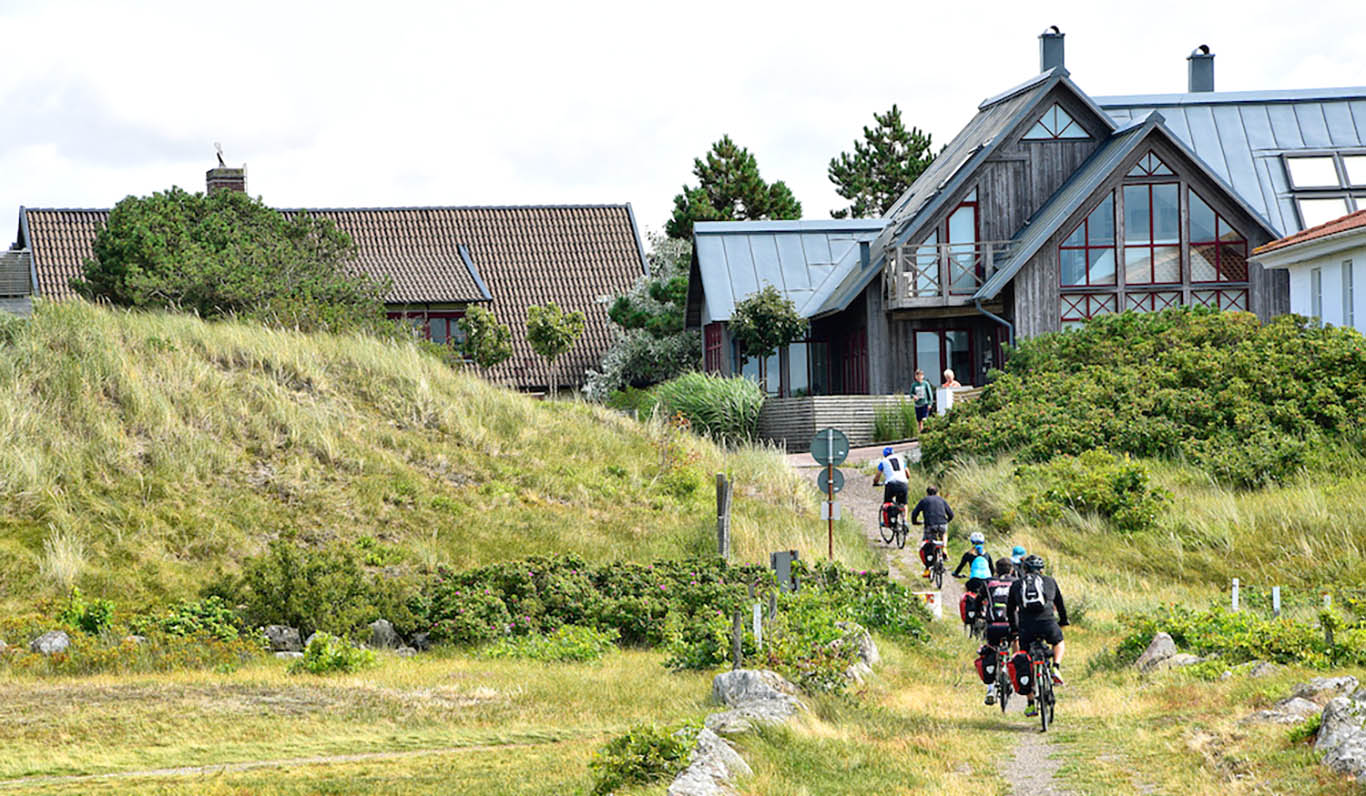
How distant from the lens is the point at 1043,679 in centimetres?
1260

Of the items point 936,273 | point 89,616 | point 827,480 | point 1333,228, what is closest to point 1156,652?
point 827,480

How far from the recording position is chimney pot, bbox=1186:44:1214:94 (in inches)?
1890

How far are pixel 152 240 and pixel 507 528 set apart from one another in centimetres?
1728

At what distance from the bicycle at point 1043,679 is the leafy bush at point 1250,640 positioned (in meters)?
2.52

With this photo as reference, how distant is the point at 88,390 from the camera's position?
23.5 m

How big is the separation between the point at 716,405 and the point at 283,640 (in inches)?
725

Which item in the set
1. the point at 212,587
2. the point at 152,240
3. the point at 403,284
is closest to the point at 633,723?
the point at 212,587

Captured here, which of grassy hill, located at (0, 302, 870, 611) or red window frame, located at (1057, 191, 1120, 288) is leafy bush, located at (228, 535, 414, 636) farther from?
red window frame, located at (1057, 191, 1120, 288)

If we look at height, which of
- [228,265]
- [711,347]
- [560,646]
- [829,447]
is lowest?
[560,646]

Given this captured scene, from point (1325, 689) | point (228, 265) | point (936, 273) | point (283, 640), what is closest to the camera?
point (1325, 689)

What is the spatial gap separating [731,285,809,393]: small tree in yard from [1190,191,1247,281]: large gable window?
9.75m

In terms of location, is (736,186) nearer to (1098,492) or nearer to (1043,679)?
(1098,492)

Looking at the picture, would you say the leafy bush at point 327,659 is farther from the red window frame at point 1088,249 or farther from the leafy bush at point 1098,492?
the red window frame at point 1088,249

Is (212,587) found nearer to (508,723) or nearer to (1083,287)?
(508,723)
